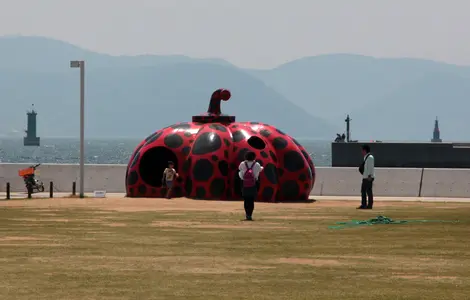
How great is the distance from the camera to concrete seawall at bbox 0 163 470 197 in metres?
40.8

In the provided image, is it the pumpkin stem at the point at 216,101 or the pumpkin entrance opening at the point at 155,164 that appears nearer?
the pumpkin entrance opening at the point at 155,164

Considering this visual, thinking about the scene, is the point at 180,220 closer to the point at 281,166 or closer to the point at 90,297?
the point at 281,166

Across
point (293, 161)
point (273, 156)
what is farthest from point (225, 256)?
point (293, 161)

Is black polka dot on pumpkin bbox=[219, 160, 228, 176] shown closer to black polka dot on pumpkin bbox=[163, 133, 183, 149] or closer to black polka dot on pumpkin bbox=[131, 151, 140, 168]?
black polka dot on pumpkin bbox=[163, 133, 183, 149]

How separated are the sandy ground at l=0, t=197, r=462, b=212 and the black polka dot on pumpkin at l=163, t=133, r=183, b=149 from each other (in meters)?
2.10

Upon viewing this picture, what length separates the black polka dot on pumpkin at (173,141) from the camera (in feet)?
123

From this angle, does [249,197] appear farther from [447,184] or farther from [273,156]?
[447,184]

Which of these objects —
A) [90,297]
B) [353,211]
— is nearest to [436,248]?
[90,297]

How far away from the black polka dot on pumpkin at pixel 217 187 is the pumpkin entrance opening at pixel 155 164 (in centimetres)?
179

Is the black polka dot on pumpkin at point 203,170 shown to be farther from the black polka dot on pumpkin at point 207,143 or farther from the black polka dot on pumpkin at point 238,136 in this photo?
the black polka dot on pumpkin at point 238,136

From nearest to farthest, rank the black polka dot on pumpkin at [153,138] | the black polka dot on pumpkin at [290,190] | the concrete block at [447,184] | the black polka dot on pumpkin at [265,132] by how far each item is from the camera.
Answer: the black polka dot on pumpkin at [290,190] → the black polka dot on pumpkin at [265,132] → the black polka dot on pumpkin at [153,138] → the concrete block at [447,184]

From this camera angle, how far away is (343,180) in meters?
41.4

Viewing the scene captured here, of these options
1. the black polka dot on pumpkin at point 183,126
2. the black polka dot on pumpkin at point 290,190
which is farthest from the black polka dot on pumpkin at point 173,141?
the black polka dot on pumpkin at point 290,190

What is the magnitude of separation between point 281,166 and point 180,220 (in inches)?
418
